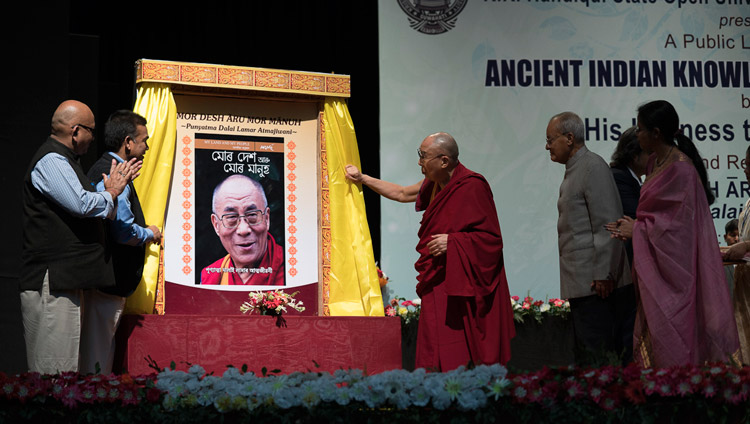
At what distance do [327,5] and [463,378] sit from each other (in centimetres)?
366

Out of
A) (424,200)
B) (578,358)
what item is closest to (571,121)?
(424,200)

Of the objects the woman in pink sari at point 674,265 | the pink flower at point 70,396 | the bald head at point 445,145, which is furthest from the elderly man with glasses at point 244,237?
the woman in pink sari at point 674,265

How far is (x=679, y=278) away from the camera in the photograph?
3045 millimetres

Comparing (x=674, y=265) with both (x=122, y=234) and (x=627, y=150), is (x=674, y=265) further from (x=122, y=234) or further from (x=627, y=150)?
(x=122, y=234)

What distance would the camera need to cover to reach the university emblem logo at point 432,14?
5367 millimetres

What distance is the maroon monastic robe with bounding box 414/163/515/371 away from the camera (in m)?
3.48

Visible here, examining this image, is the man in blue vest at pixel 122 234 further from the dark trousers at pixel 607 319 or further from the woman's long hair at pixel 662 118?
the woman's long hair at pixel 662 118

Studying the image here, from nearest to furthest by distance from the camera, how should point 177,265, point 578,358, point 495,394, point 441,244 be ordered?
point 495,394 → point 578,358 → point 441,244 → point 177,265

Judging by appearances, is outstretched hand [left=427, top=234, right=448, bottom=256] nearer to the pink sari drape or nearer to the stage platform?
the stage platform

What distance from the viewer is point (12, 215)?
4273 mm

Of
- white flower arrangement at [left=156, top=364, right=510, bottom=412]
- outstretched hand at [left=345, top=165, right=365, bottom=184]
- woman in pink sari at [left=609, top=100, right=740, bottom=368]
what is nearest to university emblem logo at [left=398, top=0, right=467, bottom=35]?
outstretched hand at [left=345, top=165, right=365, bottom=184]

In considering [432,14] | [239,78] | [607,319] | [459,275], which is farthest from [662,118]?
[432,14]

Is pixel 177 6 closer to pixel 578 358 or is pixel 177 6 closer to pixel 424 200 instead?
pixel 424 200

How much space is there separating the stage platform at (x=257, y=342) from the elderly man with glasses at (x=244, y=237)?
256 mm
